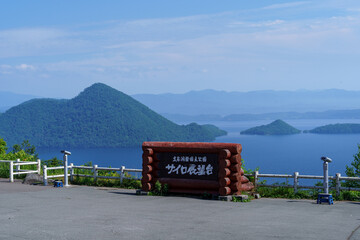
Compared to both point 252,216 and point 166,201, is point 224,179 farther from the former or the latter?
point 252,216

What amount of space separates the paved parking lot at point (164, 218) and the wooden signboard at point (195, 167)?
0.69 metres

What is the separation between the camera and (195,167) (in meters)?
17.9

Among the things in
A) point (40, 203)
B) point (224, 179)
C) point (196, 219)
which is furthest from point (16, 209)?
point (224, 179)

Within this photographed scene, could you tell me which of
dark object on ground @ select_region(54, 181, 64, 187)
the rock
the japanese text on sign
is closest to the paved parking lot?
the japanese text on sign

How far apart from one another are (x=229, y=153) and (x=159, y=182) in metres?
2.98

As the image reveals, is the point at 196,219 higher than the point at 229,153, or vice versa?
the point at 229,153

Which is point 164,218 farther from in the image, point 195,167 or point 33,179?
point 33,179

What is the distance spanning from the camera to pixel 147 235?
10867mm

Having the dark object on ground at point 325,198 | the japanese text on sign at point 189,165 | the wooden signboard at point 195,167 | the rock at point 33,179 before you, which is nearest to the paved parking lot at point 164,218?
the dark object on ground at point 325,198

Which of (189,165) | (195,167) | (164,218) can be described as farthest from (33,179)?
(164,218)

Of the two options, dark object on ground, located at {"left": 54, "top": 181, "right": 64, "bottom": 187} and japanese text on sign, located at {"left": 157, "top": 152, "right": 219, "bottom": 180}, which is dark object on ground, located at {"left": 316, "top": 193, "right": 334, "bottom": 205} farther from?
dark object on ground, located at {"left": 54, "top": 181, "right": 64, "bottom": 187}

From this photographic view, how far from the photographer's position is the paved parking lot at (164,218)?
11070 mm

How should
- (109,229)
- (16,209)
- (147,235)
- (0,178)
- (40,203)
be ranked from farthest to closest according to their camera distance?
(0,178) < (40,203) < (16,209) < (109,229) < (147,235)

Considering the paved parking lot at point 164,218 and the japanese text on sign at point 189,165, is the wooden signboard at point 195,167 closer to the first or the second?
the japanese text on sign at point 189,165
